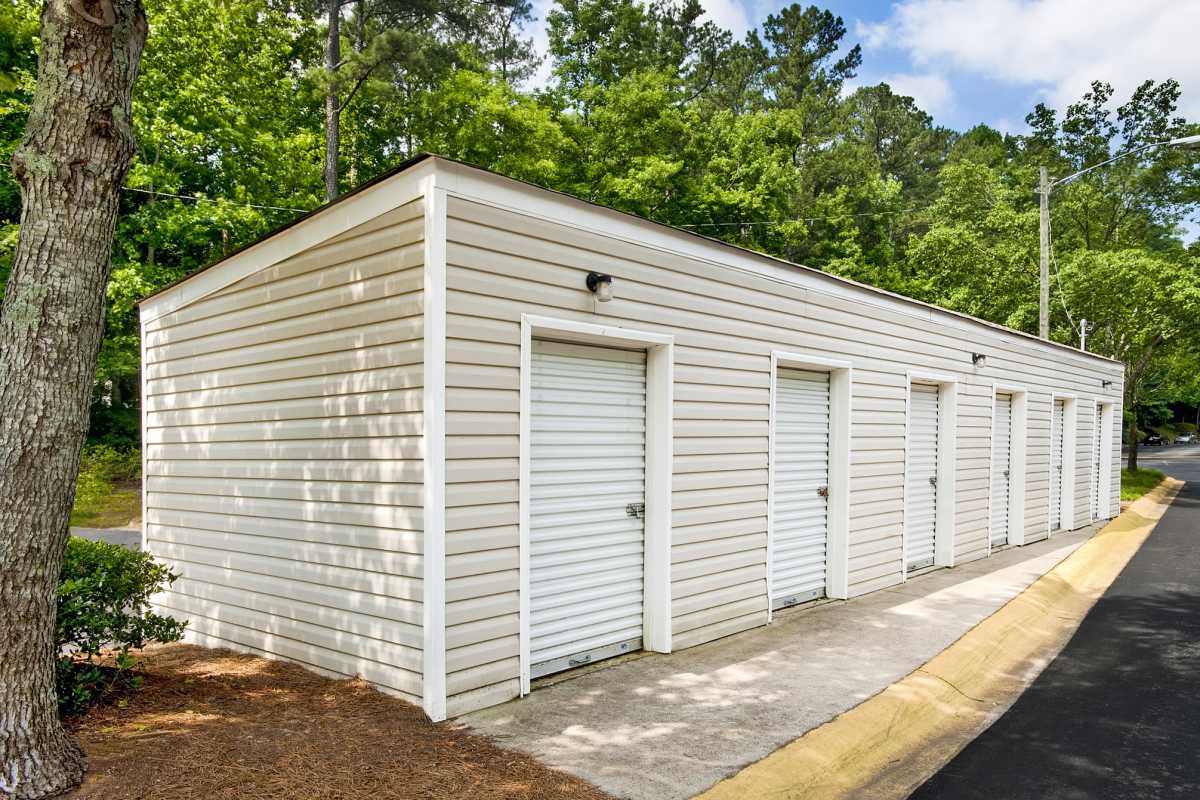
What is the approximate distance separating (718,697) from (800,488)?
113 inches

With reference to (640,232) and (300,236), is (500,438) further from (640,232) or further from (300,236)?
(300,236)

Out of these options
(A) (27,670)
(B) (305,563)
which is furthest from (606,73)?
(A) (27,670)

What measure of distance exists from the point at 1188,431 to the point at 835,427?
65.7m

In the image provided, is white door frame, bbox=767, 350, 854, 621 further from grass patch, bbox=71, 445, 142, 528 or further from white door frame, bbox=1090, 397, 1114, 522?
grass patch, bbox=71, 445, 142, 528

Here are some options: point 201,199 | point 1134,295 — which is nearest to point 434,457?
point 201,199

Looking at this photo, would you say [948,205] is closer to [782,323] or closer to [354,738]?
[782,323]

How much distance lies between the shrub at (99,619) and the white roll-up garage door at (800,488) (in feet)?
14.9

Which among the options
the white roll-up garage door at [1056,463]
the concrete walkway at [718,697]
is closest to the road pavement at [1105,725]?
the concrete walkway at [718,697]

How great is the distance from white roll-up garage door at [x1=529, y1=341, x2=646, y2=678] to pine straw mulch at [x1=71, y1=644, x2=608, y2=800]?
1.12 meters

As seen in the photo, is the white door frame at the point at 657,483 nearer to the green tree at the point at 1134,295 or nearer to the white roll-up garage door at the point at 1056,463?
the white roll-up garage door at the point at 1056,463

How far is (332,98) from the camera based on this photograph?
15.9 metres

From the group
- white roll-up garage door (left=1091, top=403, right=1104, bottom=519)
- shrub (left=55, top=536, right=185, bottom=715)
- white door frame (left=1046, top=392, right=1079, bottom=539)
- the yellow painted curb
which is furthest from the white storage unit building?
white roll-up garage door (left=1091, top=403, right=1104, bottom=519)

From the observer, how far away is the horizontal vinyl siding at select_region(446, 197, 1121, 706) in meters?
4.05

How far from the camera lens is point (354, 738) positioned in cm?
349
